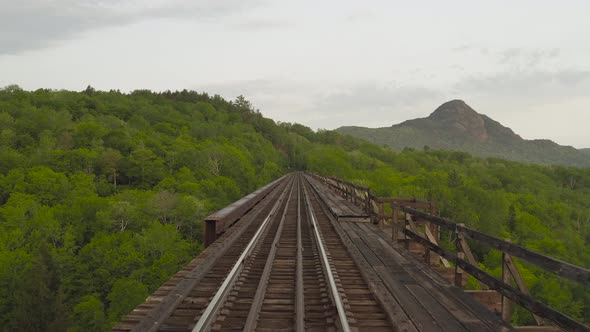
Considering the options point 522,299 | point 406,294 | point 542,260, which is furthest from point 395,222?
point 542,260

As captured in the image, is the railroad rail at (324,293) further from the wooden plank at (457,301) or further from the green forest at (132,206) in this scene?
the green forest at (132,206)

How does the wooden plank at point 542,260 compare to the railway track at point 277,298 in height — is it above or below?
above

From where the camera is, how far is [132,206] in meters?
59.4

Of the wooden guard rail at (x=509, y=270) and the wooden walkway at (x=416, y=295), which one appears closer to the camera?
the wooden guard rail at (x=509, y=270)

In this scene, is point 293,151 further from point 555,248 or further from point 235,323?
point 235,323

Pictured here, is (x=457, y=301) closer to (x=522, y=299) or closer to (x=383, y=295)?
(x=383, y=295)

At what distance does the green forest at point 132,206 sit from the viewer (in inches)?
1526

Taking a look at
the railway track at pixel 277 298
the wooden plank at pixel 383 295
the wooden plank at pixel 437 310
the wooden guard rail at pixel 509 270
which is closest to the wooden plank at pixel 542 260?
the wooden guard rail at pixel 509 270

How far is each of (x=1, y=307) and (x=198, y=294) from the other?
1867 inches

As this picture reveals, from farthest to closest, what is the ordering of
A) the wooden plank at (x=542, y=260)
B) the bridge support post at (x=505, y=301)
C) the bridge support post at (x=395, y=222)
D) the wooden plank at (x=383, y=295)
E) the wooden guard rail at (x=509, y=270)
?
the bridge support post at (x=395, y=222), the bridge support post at (x=505, y=301), the wooden plank at (x=383, y=295), the wooden guard rail at (x=509, y=270), the wooden plank at (x=542, y=260)

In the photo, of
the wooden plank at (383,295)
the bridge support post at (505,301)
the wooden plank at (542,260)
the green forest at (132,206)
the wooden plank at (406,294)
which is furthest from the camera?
the green forest at (132,206)

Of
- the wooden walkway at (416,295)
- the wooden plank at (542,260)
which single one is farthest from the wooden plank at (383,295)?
the wooden plank at (542,260)

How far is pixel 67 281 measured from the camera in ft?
150

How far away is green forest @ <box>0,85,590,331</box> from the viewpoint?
3875 centimetres
